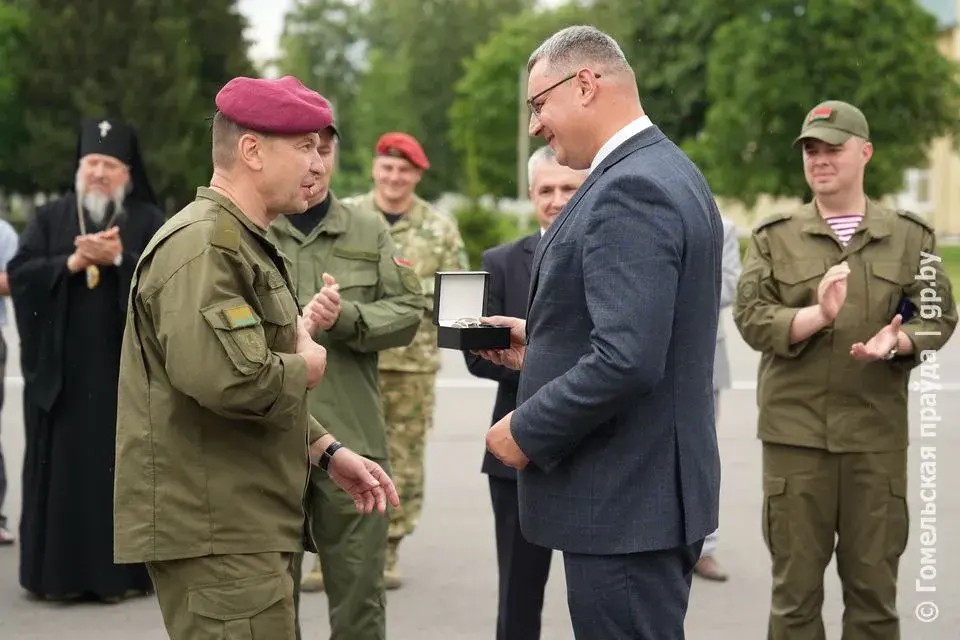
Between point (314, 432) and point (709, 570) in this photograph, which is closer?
point (314, 432)

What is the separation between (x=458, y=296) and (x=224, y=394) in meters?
1.07

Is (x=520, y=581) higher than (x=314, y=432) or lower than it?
lower

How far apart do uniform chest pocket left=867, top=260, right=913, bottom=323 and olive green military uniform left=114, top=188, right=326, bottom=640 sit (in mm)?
2652

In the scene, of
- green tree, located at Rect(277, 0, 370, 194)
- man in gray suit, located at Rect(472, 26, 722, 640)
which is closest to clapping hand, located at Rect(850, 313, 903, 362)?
man in gray suit, located at Rect(472, 26, 722, 640)

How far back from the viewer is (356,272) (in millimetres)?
5395

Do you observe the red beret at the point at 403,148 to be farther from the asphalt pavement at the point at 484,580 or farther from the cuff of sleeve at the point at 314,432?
the cuff of sleeve at the point at 314,432

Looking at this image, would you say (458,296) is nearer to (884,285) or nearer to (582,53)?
(582,53)

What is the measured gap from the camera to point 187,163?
147 ft

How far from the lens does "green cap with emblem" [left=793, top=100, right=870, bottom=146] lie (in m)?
5.24

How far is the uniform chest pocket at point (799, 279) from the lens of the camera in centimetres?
525

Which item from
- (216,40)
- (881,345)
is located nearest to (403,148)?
(881,345)

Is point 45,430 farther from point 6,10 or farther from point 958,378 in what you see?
point 6,10

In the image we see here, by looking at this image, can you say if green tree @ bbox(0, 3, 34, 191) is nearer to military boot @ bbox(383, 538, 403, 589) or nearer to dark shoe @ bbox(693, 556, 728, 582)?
military boot @ bbox(383, 538, 403, 589)

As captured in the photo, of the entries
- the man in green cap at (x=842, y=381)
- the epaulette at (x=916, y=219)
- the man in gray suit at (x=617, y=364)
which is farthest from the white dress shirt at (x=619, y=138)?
the epaulette at (x=916, y=219)
